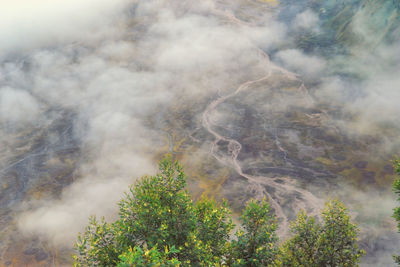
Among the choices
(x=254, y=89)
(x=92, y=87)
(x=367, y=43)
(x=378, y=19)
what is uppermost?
(x=378, y=19)

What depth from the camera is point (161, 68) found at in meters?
182

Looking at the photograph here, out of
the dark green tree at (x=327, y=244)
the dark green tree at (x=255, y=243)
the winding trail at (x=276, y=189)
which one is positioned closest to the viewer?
the dark green tree at (x=327, y=244)

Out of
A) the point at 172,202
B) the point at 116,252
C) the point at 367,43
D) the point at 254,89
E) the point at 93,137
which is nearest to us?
the point at 116,252

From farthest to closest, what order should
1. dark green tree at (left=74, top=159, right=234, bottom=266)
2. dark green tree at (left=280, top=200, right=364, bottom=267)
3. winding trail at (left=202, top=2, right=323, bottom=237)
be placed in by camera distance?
winding trail at (left=202, top=2, right=323, bottom=237) → dark green tree at (left=280, top=200, right=364, bottom=267) → dark green tree at (left=74, top=159, right=234, bottom=266)

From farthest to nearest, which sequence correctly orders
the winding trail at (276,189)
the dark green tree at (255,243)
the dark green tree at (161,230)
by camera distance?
the winding trail at (276,189) → the dark green tree at (255,243) → the dark green tree at (161,230)

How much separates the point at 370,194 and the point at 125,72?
151 metres

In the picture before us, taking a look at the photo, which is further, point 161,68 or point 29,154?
point 161,68

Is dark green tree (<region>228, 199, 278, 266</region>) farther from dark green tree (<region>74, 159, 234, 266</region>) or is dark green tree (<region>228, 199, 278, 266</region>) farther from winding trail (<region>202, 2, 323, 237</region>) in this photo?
winding trail (<region>202, 2, 323, 237</region>)

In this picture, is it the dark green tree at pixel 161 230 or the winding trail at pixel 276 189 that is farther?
the winding trail at pixel 276 189

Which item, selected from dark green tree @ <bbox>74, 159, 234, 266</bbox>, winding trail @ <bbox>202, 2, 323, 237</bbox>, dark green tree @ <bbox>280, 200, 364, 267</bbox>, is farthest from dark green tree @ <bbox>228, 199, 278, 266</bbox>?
winding trail @ <bbox>202, 2, 323, 237</bbox>

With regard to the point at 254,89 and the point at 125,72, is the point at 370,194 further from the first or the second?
the point at 125,72

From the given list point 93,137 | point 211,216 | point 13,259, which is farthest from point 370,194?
point 93,137

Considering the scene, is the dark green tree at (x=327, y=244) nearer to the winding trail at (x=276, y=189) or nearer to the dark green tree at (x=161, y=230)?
the dark green tree at (x=161, y=230)

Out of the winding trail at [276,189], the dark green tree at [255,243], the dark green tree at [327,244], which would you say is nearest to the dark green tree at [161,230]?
the dark green tree at [255,243]
